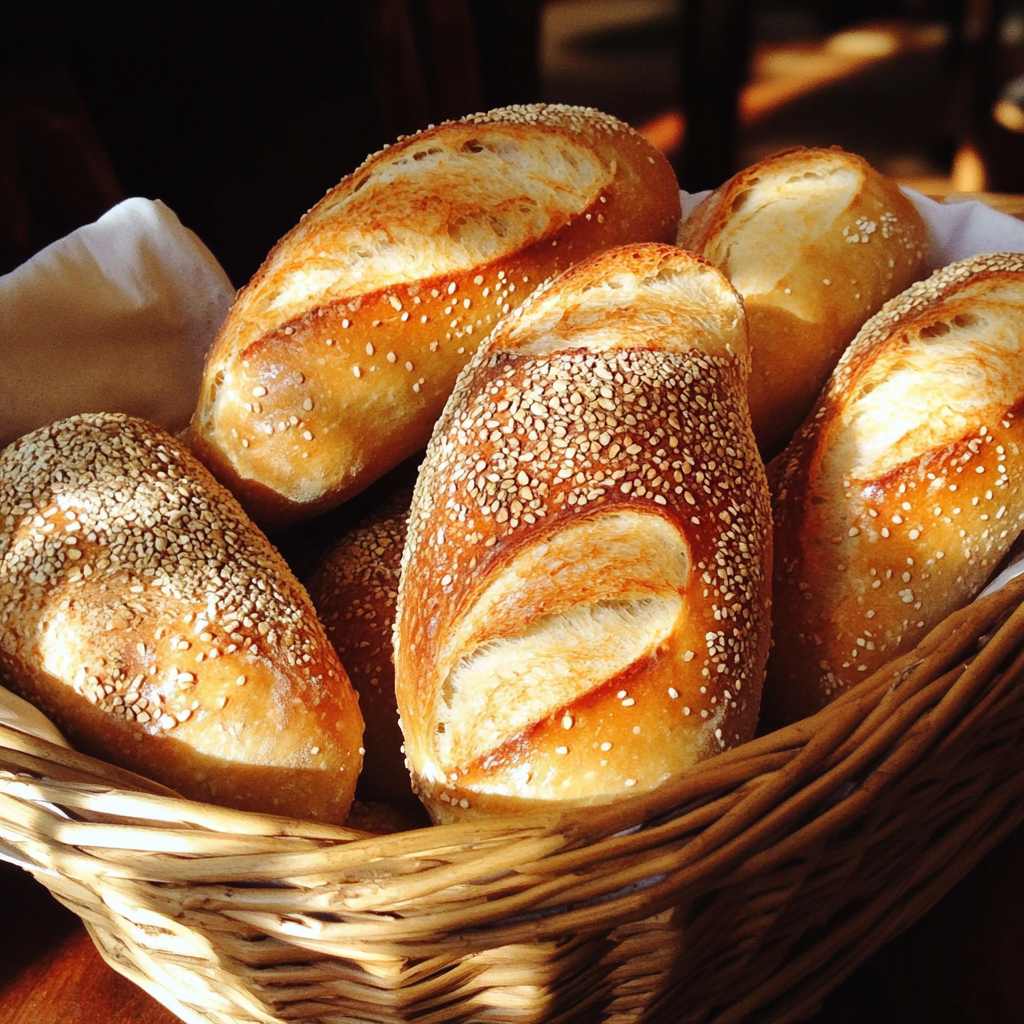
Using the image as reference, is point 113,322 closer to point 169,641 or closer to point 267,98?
point 169,641

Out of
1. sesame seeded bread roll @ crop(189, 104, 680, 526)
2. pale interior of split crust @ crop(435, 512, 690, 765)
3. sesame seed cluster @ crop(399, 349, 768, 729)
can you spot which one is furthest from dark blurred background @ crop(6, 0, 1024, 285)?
pale interior of split crust @ crop(435, 512, 690, 765)

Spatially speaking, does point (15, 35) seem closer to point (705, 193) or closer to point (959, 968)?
point (705, 193)

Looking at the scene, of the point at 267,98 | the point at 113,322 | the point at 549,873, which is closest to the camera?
the point at 549,873

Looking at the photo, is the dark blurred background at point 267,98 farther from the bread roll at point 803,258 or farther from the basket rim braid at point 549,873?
the basket rim braid at point 549,873

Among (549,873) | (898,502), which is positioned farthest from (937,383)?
(549,873)

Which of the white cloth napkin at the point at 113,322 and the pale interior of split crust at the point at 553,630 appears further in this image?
the white cloth napkin at the point at 113,322

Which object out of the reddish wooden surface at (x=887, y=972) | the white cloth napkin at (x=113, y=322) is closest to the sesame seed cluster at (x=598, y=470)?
the reddish wooden surface at (x=887, y=972)

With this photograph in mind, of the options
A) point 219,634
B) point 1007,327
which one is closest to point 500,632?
point 219,634
